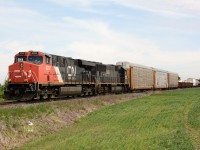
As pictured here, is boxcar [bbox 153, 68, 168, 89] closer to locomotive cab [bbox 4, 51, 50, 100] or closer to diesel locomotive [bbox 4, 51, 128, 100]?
diesel locomotive [bbox 4, 51, 128, 100]

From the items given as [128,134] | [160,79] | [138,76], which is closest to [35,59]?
[128,134]

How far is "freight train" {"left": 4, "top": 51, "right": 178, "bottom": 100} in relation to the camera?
78.4ft

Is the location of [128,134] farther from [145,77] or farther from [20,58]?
[145,77]

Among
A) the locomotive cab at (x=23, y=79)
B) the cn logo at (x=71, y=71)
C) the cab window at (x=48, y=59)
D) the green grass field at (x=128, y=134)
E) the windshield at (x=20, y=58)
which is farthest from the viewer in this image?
the cn logo at (x=71, y=71)

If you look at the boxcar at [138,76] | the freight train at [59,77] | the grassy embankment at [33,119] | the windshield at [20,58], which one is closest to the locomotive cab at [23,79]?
the freight train at [59,77]

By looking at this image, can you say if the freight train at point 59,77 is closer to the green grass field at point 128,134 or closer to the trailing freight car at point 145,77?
the trailing freight car at point 145,77

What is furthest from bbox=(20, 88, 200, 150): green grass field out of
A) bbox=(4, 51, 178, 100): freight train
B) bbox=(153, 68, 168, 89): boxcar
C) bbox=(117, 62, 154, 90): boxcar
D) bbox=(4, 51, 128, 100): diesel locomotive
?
bbox=(153, 68, 168, 89): boxcar

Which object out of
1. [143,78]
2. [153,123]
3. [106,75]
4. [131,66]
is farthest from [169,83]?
[153,123]

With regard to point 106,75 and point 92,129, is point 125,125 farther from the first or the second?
point 106,75

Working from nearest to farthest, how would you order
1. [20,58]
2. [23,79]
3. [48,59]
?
[23,79] < [20,58] < [48,59]

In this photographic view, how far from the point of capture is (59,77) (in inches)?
1081

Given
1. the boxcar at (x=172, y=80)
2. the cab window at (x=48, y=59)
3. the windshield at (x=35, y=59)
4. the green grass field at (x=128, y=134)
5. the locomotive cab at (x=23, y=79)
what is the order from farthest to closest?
the boxcar at (x=172, y=80) → the cab window at (x=48, y=59) → the windshield at (x=35, y=59) → the locomotive cab at (x=23, y=79) → the green grass field at (x=128, y=134)

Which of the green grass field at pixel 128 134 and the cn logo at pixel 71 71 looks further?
the cn logo at pixel 71 71

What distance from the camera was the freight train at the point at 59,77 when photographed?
78.4 ft
